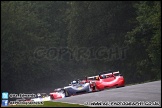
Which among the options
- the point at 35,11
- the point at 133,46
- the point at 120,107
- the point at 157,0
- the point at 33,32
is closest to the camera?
the point at 120,107

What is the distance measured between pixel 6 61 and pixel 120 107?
33477 millimetres

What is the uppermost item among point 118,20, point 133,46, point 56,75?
point 118,20

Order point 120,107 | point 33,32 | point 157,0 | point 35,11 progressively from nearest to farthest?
1. point 120,107
2. point 157,0
3. point 33,32
4. point 35,11

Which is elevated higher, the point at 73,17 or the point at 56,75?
the point at 73,17

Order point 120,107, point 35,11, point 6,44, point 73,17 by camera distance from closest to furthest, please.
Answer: point 120,107 → point 6,44 → point 73,17 → point 35,11

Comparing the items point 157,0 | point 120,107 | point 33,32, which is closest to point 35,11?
point 33,32

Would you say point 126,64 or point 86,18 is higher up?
point 86,18

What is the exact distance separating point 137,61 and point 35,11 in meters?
19.7

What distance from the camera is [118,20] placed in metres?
42.8

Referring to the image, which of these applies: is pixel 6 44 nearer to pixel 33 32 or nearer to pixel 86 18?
pixel 33 32

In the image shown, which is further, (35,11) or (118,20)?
(35,11)

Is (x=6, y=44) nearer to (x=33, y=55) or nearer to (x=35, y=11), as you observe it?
(x=33, y=55)

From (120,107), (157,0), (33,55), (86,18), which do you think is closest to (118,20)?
(86,18)

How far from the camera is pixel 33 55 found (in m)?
45.2
